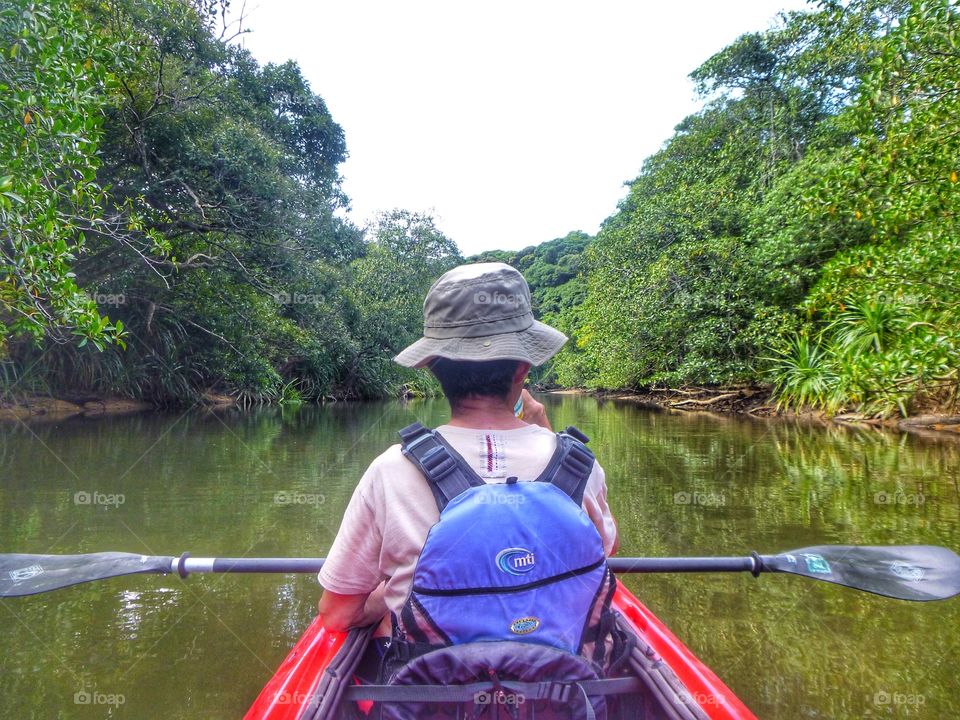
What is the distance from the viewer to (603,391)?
26984 millimetres

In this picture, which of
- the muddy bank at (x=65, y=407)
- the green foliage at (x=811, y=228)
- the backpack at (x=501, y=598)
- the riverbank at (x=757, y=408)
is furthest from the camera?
the muddy bank at (x=65, y=407)

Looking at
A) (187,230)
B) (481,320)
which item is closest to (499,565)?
(481,320)

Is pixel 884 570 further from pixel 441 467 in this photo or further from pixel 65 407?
pixel 65 407

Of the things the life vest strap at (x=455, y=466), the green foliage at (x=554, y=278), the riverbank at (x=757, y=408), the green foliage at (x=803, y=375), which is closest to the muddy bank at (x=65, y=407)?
the life vest strap at (x=455, y=466)

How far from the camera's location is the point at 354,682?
148 centimetres

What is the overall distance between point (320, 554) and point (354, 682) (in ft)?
6.29

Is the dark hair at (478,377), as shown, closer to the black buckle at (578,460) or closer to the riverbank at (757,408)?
the black buckle at (578,460)

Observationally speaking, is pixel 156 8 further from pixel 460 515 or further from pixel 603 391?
pixel 603 391

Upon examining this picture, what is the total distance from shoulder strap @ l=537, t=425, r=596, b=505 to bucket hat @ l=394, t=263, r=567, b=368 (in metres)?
0.20

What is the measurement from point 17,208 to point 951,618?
5.25 metres

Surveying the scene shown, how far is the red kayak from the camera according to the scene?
124cm

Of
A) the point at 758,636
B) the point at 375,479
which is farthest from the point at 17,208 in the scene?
the point at 758,636

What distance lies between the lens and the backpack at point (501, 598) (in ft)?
3.47

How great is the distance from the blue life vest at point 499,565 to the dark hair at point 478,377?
0.62 feet
